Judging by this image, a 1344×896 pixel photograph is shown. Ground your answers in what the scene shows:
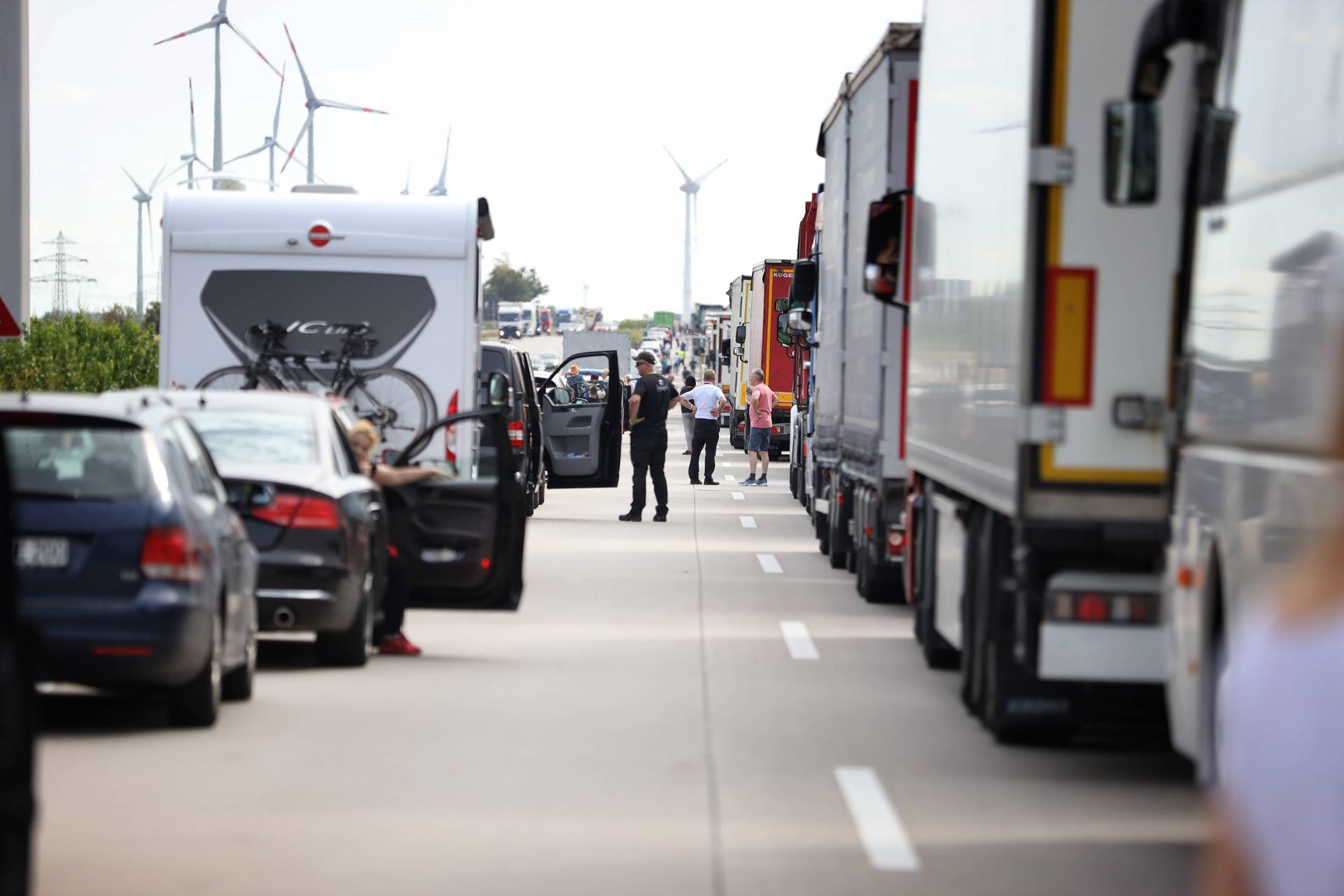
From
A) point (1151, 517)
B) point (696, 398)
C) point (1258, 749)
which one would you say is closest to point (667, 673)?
point (1151, 517)

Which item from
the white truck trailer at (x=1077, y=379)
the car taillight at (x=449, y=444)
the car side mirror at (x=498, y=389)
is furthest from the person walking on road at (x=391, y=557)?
the car side mirror at (x=498, y=389)

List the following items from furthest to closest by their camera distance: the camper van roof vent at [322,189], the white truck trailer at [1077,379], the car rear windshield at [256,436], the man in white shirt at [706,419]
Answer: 1. the man in white shirt at [706,419]
2. the camper van roof vent at [322,189]
3. the car rear windshield at [256,436]
4. the white truck trailer at [1077,379]

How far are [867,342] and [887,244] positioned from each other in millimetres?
2291

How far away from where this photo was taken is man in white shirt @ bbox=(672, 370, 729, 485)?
103 feet

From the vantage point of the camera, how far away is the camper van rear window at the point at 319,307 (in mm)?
15461

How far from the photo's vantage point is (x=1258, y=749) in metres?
1.92

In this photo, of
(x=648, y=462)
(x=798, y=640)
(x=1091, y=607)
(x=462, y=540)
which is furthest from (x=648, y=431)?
(x=1091, y=607)

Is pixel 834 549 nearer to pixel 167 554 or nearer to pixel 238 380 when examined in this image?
pixel 238 380

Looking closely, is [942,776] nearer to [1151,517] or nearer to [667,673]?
[1151,517]

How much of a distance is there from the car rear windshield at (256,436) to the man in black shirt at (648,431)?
1295cm

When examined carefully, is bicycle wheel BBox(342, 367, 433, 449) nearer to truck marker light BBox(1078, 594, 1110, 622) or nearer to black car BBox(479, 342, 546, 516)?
black car BBox(479, 342, 546, 516)

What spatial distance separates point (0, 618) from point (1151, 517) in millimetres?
4700

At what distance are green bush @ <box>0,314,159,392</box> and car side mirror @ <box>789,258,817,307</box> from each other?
34.8ft

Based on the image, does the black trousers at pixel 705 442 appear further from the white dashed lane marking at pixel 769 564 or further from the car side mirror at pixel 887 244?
the car side mirror at pixel 887 244
